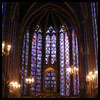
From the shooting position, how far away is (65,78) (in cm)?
3600

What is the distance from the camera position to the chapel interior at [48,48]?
2997 centimetres

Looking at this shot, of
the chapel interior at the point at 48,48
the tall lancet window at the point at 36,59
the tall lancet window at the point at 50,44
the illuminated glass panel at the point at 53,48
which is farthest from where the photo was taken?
the tall lancet window at the point at 50,44

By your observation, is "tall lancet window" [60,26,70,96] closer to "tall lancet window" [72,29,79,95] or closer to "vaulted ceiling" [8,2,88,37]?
"tall lancet window" [72,29,79,95]

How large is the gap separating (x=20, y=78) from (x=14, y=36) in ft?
18.0

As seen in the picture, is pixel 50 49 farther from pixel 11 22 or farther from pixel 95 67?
pixel 95 67

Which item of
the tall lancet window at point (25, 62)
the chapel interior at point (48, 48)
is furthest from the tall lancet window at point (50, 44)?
the tall lancet window at point (25, 62)

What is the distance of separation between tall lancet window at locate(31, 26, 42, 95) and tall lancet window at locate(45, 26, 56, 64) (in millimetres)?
1005

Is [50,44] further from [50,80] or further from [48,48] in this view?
[50,80]

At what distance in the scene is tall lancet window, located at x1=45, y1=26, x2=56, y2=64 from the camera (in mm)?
38172

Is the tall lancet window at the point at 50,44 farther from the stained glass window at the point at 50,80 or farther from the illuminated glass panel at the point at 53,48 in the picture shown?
the stained glass window at the point at 50,80

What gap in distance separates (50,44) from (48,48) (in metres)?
0.66

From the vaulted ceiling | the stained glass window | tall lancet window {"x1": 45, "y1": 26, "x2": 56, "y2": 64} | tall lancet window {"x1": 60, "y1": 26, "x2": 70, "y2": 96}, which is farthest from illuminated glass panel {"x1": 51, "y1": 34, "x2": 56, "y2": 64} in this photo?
the stained glass window

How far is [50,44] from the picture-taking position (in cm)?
3869

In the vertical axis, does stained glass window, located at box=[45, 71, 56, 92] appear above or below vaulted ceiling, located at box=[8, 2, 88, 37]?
below
